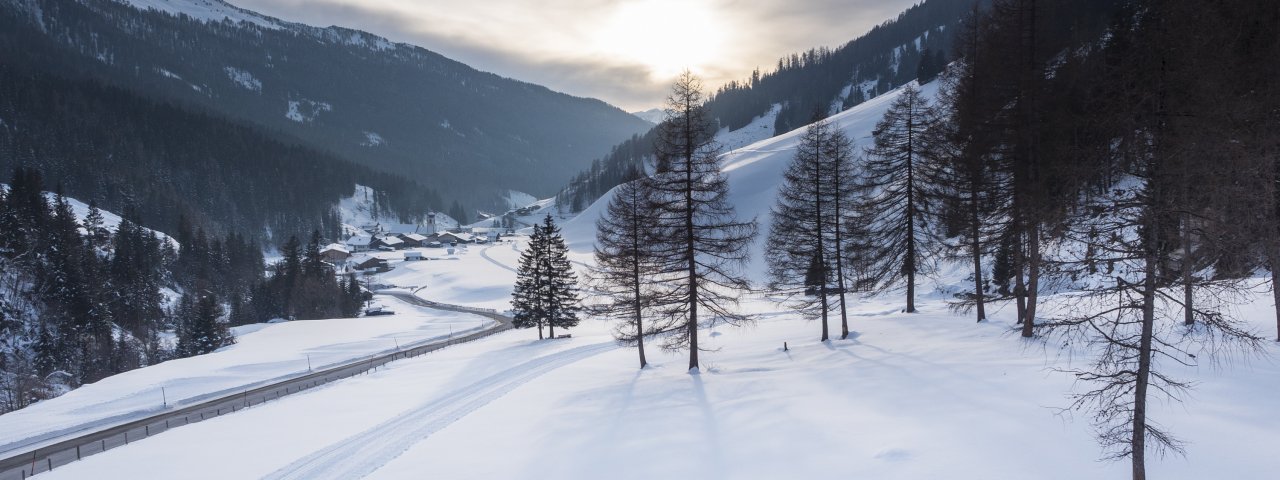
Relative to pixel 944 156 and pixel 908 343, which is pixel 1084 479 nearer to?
pixel 908 343

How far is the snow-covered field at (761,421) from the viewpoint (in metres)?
9.27

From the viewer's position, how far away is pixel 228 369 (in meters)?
38.9

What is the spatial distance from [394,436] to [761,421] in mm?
12229

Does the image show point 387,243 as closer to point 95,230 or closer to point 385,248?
point 385,248

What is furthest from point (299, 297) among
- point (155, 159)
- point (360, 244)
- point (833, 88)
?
point (833, 88)

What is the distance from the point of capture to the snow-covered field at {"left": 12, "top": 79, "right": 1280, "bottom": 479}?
927cm

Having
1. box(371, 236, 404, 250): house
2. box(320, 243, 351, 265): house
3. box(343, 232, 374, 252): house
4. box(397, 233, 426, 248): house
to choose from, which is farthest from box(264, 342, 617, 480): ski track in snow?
box(343, 232, 374, 252): house

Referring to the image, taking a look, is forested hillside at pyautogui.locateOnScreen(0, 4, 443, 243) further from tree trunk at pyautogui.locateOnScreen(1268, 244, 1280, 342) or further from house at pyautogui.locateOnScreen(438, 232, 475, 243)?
tree trunk at pyautogui.locateOnScreen(1268, 244, 1280, 342)

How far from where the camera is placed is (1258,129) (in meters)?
10.4

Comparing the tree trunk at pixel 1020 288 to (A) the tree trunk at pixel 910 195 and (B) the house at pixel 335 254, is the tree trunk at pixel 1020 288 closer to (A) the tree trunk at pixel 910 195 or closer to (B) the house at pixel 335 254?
(A) the tree trunk at pixel 910 195

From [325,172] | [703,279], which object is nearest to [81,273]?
[703,279]

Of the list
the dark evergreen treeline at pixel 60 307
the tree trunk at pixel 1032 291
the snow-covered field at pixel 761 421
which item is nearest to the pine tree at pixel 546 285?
the snow-covered field at pixel 761 421

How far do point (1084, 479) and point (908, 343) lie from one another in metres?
11.4

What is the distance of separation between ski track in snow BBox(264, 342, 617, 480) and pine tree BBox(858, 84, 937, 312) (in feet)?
57.1
